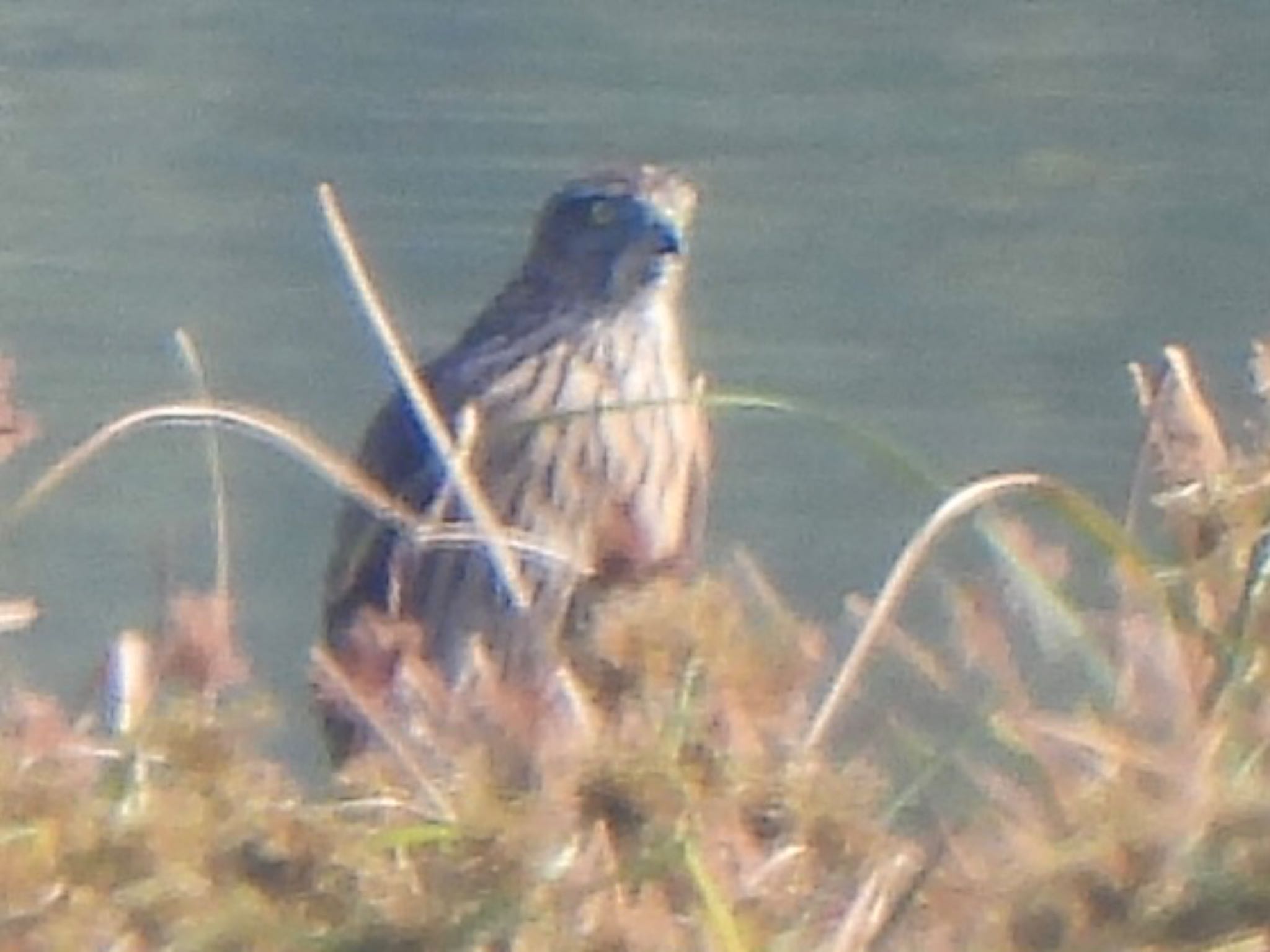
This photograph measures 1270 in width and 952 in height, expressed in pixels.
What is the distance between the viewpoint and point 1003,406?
824cm

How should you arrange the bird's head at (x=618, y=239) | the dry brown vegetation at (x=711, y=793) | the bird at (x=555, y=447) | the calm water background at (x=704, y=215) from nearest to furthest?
the dry brown vegetation at (x=711, y=793) → the bird at (x=555, y=447) → the bird's head at (x=618, y=239) → the calm water background at (x=704, y=215)

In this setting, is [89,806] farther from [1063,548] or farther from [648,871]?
[1063,548]

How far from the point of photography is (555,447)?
4.07 m

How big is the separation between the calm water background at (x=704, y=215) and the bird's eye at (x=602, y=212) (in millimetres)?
1430

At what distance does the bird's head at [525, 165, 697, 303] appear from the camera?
15.5 ft

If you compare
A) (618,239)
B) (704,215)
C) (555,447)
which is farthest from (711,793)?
(704,215)

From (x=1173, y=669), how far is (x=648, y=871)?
0.73ft

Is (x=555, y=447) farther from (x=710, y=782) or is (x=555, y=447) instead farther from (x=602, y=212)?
(x=710, y=782)

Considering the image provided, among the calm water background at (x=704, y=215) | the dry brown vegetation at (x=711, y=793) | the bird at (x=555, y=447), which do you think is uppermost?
the dry brown vegetation at (x=711, y=793)

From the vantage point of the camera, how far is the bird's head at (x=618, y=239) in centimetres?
473

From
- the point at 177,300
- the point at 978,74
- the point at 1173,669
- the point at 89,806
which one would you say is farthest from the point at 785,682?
the point at 978,74

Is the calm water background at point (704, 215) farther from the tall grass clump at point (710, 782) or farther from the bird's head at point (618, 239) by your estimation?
the tall grass clump at point (710, 782)

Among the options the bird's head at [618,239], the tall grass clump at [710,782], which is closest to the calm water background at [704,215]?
the bird's head at [618,239]

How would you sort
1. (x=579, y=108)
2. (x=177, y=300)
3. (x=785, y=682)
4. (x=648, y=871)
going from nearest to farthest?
(x=648, y=871)
(x=785, y=682)
(x=177, y=300)
(x=579, y=108)
